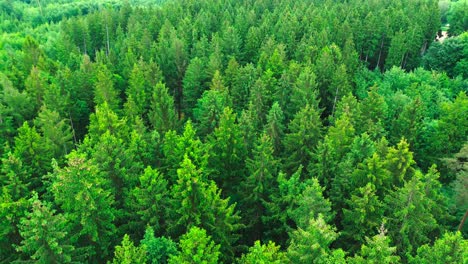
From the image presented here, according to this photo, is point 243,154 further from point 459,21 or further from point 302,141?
point 459,21

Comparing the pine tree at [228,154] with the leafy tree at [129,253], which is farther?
the pine tree at [228,154]

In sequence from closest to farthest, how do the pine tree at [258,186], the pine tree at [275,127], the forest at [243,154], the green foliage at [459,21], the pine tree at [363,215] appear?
1. the forest at [243,154]
2. the pine tree at [363,215]
3. the pine tree at [258,186]
4. the pine tree at [275,127]
5. the green foliage at [459,21]

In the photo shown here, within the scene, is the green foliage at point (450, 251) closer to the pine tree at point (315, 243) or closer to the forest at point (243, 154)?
the forest at point (243, 154)

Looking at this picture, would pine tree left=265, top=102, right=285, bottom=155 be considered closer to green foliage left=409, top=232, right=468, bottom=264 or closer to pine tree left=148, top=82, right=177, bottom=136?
pine tree left=148, top=82, right=177, bottom=136

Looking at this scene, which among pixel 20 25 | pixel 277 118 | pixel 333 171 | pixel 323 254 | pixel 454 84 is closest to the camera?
pixel 323 254

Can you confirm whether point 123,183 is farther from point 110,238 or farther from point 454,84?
point 454,84

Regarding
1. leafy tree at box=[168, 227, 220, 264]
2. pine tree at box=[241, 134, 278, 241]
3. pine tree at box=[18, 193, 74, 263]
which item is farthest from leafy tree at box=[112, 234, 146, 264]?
pine tree at box=[241, 134, 278, 241]

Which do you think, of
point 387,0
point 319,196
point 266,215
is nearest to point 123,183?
point 266,215

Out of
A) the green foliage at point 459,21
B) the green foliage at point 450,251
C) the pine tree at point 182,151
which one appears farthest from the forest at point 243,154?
the green foliage at point 459,21
